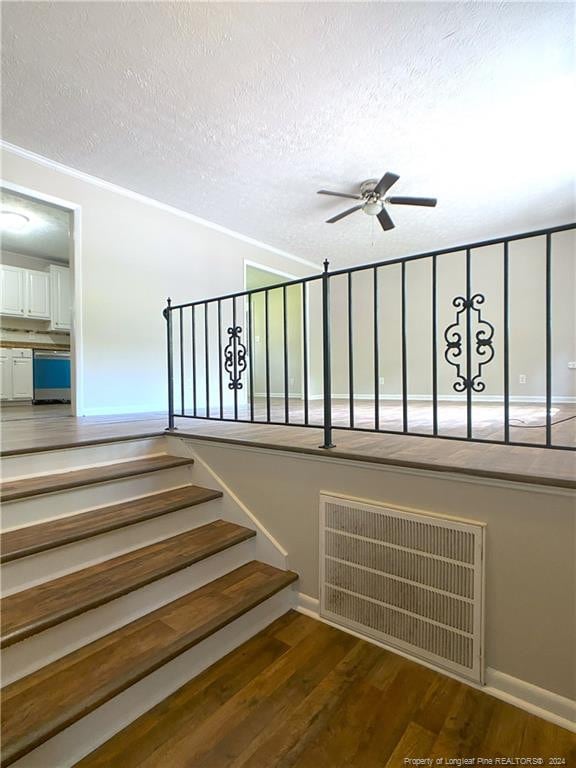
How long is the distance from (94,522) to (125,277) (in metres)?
3.03

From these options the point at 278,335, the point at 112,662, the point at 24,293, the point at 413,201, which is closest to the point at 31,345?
the point at 24,293

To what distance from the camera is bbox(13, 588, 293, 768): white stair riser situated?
110 cm

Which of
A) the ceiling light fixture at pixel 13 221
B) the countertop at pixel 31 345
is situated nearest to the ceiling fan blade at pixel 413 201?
the ceiling light fixture at pixel 13 221

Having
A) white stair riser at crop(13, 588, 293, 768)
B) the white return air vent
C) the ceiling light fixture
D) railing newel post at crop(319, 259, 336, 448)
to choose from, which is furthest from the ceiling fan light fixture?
the ceiling light fixture

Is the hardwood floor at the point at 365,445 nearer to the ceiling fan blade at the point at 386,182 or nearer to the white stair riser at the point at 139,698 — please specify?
the white stair riser at the point at 139,698

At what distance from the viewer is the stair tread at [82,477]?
1.69 metres

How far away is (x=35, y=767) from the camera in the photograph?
41.8 inches

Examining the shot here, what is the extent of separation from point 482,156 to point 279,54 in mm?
2036

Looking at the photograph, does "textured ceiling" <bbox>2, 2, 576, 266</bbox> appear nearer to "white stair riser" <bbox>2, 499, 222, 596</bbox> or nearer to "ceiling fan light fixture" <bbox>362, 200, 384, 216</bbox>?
"ceiling fan light fixture" <bbox>362, 200, 384, 216</bbox>

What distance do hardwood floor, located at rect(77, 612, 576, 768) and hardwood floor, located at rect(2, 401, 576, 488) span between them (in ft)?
2.56

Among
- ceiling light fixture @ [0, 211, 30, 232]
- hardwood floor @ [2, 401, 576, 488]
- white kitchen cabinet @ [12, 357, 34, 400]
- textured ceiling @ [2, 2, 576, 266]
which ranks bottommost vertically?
hardwood floor @ [2, 401, 576, 488]

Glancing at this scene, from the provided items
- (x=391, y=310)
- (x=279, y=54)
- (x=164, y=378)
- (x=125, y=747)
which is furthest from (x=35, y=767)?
(x=391, y=310)

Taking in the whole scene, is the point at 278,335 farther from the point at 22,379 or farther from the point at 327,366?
the point at 327,366

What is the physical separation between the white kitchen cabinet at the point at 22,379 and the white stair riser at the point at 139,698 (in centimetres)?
585
